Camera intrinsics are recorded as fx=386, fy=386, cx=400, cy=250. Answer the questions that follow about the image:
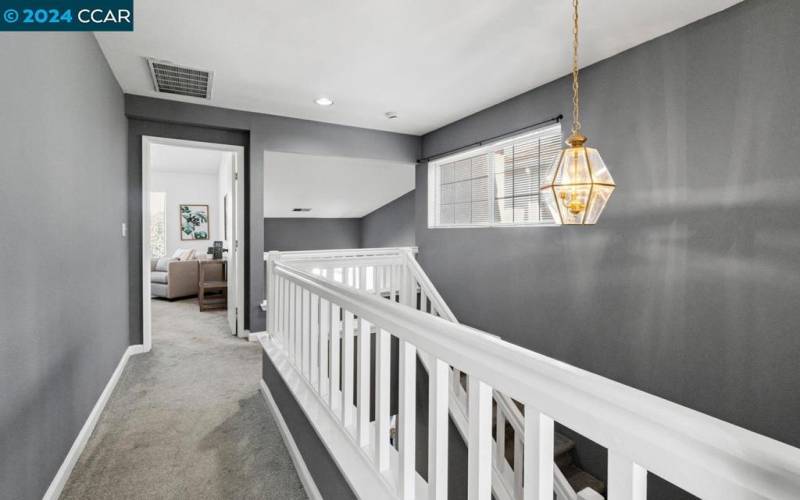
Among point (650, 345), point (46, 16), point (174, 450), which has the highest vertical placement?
point (46, 16)

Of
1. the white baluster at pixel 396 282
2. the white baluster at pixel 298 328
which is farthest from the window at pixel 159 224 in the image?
the white baluster at pixel 298 328

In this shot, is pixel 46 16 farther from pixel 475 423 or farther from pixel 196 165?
pixel 196 165

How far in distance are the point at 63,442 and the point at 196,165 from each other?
22.3 feet

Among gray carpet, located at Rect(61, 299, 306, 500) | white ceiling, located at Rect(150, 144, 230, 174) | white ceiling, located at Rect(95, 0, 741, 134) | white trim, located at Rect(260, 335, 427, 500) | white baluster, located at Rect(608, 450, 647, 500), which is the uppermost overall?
white ceiling, located at Rect(150, 144, 230, 174)

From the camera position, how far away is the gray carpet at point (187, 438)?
1.77m

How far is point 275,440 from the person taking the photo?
85.0 inches

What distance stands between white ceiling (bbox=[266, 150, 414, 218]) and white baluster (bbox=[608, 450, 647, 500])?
4551 mm

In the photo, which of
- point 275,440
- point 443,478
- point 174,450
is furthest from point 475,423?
point 174,450

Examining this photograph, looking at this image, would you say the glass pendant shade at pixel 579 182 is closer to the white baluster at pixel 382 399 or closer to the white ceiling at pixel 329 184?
the white baluster at pixel 382 399

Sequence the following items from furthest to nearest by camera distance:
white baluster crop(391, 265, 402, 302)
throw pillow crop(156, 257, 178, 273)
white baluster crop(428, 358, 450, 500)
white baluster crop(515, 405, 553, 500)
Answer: throw pillow crop(156, 257, 178, 273), white baluster crop(391, 265, 402, 302), white baluster crop(428, 358, 450, 500), white baluster crop(515, 405, 553, 500)

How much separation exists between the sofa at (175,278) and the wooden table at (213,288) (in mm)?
143

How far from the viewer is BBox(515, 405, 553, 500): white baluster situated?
0.61 meters

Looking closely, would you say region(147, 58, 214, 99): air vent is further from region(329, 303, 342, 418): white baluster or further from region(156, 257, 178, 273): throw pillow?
region(156, 257, 178, 273): throw pillow

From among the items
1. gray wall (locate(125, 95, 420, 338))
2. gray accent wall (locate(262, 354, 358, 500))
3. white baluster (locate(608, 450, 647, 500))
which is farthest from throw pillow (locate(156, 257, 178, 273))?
white baluster (locate(608, 450, 647, 500))
